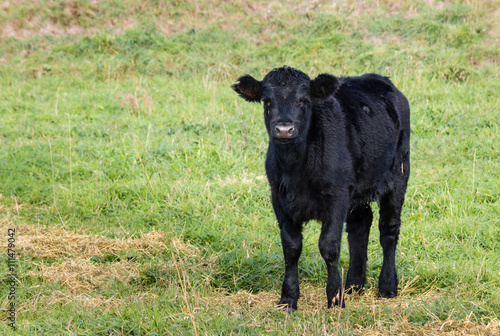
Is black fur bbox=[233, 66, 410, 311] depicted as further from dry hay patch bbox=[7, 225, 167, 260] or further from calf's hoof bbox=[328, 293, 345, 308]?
dry hay patch bbox=[7, 225, 167, 260]

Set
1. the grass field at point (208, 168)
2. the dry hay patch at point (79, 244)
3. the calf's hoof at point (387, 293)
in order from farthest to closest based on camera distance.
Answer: the dry hay patch at point (79, 244) < the calf's hoof at point (387, 293) < the grass field at point (208, 168)

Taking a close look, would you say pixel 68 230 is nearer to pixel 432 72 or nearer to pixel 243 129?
pixel 243 129

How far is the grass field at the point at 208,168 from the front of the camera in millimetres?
4602

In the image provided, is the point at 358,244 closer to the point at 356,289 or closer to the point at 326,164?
the point at 356,289

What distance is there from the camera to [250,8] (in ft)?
54.7

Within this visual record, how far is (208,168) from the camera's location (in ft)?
26.2

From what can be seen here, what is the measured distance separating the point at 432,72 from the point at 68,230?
8.31 m

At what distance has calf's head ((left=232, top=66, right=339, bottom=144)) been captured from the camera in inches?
183

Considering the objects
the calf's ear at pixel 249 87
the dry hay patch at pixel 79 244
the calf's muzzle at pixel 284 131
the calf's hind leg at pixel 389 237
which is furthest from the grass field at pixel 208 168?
the calf's ear at pixel 249 87

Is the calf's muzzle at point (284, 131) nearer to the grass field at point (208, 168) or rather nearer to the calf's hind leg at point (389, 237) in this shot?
the grass field at point (208, 168)

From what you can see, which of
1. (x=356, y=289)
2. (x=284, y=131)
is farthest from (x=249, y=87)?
(x=356, y=289)

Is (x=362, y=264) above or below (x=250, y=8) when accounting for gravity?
below

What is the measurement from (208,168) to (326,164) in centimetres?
345

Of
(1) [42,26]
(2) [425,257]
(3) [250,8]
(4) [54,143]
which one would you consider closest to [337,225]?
(2) [425,257]
